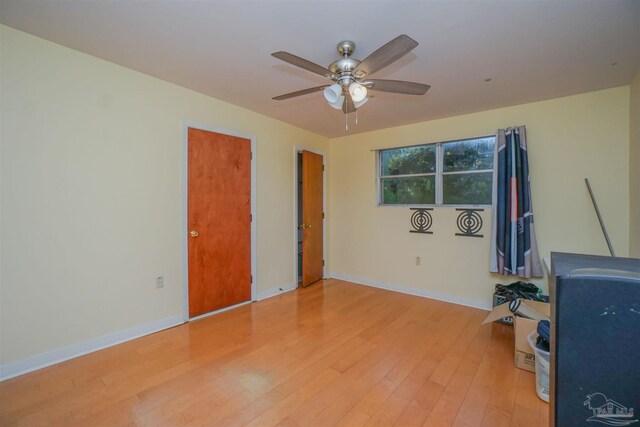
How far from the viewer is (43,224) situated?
7.12 feet

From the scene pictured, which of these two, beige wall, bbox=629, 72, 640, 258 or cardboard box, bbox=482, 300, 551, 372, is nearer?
cardboard box, bbox=482, 300, 551, 372

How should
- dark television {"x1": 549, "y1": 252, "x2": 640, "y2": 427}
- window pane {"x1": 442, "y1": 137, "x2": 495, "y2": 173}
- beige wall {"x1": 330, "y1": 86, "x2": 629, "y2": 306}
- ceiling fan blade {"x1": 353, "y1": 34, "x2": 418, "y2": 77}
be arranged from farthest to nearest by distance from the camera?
1. window pane {"x1": 442, "y1": 137, "x2": 495, "y2": 173}
2. beige wall {"x1": 330, "y1": 86, "x2": 629, "y2": 306}
3. ceiling fan blade {"x1": 353, "y1": 34, "x2": 418, "y2": 77}
4. dark television {"x1": 549, "y1": 252, "x2": 640, "y2": 427}

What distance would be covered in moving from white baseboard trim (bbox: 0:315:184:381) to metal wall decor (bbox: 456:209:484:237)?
356cm

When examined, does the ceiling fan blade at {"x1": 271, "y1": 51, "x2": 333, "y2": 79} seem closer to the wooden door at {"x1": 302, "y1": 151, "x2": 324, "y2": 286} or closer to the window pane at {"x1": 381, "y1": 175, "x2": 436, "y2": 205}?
the wooden door at {"x1": 302, "y1": 151, "x2": 324, "y2": 286}

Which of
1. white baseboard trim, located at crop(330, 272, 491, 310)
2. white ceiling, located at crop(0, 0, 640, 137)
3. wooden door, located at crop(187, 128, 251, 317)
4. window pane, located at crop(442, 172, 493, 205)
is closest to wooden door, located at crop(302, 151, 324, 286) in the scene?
white baseboard trim, located at crop(330, 272, 491, 310)

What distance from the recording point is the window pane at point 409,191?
3977 mm

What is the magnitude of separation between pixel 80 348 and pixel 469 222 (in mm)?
4282

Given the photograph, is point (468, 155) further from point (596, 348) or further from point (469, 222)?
point (596, 348)

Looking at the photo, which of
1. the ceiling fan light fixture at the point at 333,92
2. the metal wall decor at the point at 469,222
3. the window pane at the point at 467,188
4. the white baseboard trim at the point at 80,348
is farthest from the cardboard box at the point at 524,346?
the white baseboard trim at the point at 80,348

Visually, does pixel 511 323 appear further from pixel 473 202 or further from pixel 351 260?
pixel 351 260

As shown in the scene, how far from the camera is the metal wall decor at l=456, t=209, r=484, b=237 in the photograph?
11.7 ft

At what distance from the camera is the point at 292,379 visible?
207 centimetres

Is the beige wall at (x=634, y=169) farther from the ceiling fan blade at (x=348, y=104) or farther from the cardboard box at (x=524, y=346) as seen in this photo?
the ceiling fan blade at (x=348, y=104)

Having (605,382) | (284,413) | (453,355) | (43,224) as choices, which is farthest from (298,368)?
(43,224)
